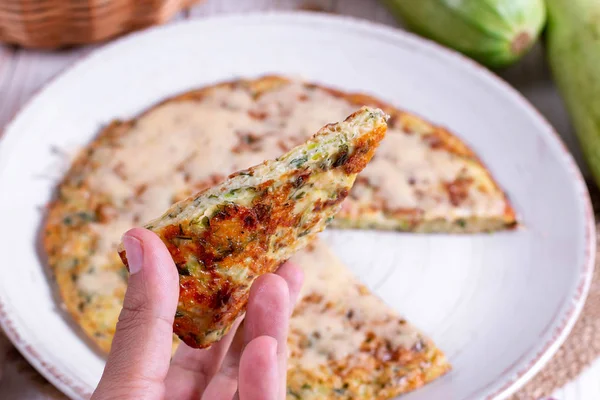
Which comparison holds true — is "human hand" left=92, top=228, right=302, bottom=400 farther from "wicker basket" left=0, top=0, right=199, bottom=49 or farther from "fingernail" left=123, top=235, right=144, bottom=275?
"wicker basket" left=0, top=0, right=199, bottom=49

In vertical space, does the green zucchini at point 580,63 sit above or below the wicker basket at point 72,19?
above

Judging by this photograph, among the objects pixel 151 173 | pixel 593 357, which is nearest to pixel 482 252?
pixel 593 357

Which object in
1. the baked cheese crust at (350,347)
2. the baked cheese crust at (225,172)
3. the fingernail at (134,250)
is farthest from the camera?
the baked cheese crust at (225,172)

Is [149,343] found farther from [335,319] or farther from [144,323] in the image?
[335,319]

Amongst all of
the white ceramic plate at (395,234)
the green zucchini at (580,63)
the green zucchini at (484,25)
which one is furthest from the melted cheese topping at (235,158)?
the green zucchini at (484,25)

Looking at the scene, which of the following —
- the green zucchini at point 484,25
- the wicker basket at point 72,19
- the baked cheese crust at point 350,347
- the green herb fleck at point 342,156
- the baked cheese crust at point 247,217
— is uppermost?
the green herb fleck at point 342,156

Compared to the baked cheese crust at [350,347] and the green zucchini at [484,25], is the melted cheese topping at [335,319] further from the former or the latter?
the green zucchini at [484,25]
